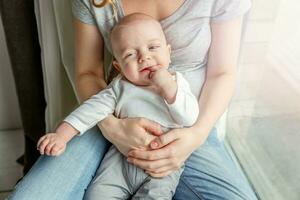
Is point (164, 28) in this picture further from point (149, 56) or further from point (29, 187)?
point (29, 187)

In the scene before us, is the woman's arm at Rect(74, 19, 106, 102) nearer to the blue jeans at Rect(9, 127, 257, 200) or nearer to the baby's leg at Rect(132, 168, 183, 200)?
the blue jeans at Rect(9, 127, 257, 200)

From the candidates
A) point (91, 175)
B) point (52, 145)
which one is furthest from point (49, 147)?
point (91, 175)

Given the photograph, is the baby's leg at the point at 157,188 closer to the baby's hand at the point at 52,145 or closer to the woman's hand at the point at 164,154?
the woman's hand at the point at 164,154

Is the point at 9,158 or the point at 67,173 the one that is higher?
the point at 67,173

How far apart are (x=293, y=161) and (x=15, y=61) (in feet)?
3.01

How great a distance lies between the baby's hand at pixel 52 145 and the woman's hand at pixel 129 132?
0.12 metres

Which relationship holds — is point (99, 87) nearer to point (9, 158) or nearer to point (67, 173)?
point (67, 173)

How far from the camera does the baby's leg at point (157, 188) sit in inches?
36.0

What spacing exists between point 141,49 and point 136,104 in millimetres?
134

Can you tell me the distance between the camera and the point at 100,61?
1.15 m

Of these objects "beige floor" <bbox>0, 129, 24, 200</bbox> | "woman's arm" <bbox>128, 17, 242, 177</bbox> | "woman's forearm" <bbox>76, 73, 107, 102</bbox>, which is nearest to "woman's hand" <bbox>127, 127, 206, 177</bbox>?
"woman's arm" <bbox>128, 17, 242, 177</bbox>

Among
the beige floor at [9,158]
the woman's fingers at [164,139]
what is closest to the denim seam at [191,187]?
the woman's fingers at [164,139]

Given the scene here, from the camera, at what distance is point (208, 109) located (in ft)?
3.33

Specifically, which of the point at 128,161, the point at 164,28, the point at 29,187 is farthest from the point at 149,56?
the point at 29,187
